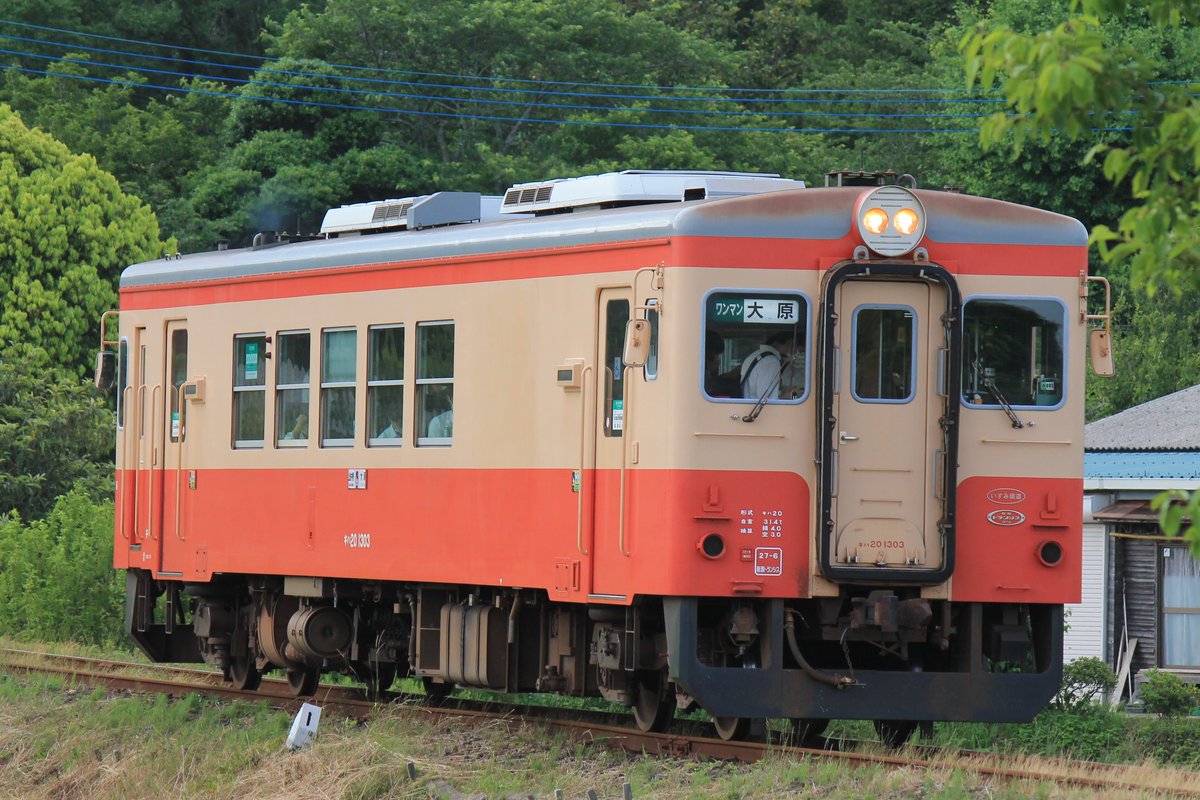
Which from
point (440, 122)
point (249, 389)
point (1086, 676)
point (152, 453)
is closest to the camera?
point (249, 389)

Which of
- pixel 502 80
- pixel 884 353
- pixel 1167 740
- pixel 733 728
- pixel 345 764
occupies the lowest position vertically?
pixel 1167 740

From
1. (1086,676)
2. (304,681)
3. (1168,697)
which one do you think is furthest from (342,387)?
(1168,697)

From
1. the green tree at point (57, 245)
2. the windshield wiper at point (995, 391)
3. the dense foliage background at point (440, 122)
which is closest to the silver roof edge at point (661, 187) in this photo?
the windshield wiper at point (995, 391)

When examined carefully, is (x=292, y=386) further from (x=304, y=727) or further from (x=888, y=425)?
(x=888, y=425)

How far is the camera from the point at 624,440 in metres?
10.9

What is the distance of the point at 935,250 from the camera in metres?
10.9

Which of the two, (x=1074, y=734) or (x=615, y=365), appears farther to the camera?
(x=1074, y=734)

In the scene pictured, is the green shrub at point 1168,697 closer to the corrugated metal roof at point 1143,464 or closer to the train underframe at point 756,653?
the corrugated metal roof at point 1143,464

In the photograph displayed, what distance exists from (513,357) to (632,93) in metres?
27.6

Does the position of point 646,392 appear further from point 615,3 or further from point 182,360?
point 615,3

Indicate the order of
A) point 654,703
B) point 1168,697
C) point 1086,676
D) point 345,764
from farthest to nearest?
point 1086,676, point 1168,697, point 654,703, point 345,764

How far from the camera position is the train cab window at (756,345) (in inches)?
420

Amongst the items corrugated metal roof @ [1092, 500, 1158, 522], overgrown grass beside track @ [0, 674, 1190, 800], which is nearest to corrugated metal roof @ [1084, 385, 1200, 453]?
corrugated metal roof @ [1092, 500, 1158, 522]

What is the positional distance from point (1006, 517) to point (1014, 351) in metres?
0.94
